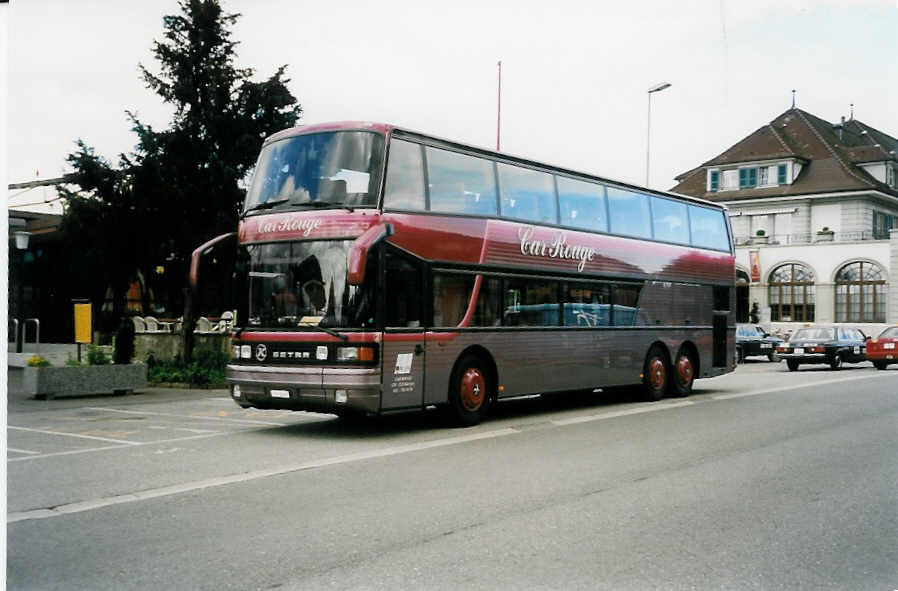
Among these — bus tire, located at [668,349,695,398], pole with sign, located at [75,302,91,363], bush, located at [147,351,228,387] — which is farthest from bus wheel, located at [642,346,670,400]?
pole with sign, located at [75,302,91,363]

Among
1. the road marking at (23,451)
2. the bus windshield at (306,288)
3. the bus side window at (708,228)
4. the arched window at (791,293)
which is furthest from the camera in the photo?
the arched window at (791,293)

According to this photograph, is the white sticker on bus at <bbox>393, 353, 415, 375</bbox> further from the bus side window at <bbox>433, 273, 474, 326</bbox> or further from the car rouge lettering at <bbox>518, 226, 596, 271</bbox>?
the car rouge lettering at <bbox>518, 226, 596, 271</bbox>

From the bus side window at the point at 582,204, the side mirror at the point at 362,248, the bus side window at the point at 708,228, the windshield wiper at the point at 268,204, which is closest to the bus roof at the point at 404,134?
the bus side window at the point at 582,204

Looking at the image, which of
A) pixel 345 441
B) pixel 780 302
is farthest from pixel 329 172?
pixel 780 302

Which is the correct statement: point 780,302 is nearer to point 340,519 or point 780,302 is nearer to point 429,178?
point 429,178

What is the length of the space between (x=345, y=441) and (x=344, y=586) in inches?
272

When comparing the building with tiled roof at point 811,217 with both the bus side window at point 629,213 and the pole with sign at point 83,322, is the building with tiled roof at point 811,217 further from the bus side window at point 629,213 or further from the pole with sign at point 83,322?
the pole with sign at point 83,322

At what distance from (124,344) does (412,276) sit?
34.0ft

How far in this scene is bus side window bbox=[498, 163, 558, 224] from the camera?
14.5 m

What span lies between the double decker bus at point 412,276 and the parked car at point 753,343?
26.0 meters

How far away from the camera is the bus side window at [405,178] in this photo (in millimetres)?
12367

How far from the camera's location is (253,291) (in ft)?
42.0

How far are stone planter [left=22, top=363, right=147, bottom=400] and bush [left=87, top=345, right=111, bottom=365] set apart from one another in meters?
0.45

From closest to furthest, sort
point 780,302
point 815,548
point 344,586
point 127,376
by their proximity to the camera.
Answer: point 344,586, point 815,548, point 127,376, point 780,302
